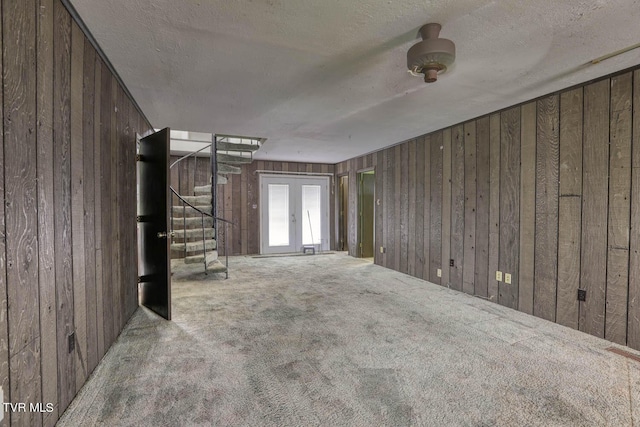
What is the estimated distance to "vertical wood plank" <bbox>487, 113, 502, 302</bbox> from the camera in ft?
11.4

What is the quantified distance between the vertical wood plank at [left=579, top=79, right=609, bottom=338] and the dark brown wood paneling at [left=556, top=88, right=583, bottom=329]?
5 cm

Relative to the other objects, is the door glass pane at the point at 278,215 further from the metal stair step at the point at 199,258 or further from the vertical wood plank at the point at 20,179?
the vertical wood plank at the point at 20,179

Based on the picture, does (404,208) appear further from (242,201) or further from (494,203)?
(242,201)

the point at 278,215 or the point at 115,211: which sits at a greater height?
the point at 115,211

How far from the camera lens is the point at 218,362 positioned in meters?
2.16

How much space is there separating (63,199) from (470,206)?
13.3ft

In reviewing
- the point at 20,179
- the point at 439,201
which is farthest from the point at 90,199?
the point at 439,201

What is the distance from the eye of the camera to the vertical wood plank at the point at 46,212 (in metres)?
1.40

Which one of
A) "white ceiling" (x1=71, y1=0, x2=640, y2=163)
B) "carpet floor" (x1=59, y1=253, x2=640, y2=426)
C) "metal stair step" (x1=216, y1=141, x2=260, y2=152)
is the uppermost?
"white ceiling" (x1=71, y1=0, x2=640, y2=163)

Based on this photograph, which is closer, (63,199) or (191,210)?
(63,199)

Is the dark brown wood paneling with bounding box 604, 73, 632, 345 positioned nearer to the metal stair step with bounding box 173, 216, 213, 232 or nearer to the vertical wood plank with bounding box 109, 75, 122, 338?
the vertical wood plank with bounding box 109, 75, 122, 338

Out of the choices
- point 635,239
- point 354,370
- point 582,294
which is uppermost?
point 635,239

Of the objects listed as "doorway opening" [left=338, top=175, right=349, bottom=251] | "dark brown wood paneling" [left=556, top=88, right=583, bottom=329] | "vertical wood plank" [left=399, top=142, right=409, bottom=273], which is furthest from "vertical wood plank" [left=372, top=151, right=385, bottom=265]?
"dark brown wood paneling" [left=556, top=88, right=583, bottom=329]

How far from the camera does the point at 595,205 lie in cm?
259
